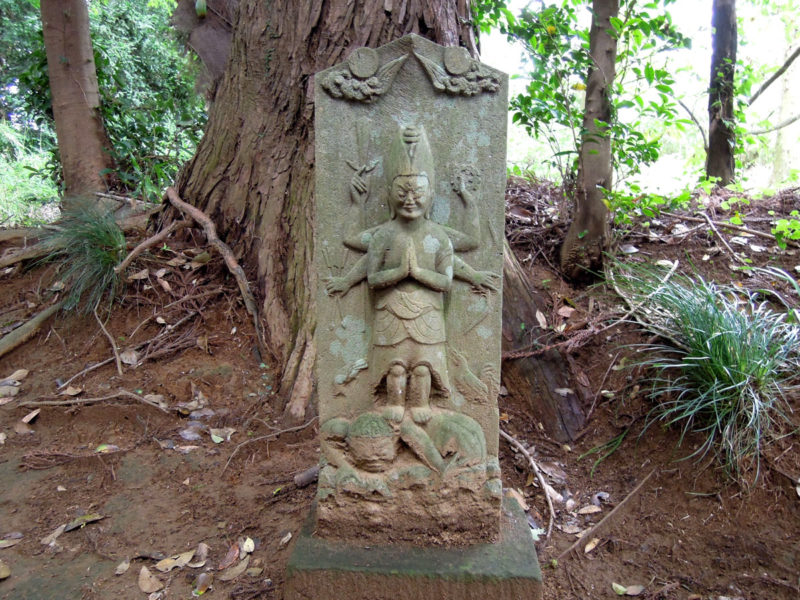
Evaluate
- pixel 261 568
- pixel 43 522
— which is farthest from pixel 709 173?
pixel 43 522

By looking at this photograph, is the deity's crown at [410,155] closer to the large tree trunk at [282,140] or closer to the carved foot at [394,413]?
the carved foot at [394,413]

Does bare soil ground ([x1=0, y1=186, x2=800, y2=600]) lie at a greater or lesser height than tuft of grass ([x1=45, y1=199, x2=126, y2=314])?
lesser

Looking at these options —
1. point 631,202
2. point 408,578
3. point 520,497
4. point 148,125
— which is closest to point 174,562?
point 408,578

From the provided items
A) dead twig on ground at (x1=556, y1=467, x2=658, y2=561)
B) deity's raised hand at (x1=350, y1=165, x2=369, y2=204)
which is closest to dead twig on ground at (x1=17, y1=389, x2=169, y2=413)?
deity's raised hand at (x1=350, y1=165, x2=369, y2=204)

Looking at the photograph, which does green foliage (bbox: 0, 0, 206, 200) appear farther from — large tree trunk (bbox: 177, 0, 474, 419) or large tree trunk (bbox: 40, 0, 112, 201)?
large tree trunk (bbox: 177, 0, 474, 419)

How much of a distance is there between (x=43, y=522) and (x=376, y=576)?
1.89 metres

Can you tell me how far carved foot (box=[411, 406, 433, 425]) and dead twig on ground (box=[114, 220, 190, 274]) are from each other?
2992mm

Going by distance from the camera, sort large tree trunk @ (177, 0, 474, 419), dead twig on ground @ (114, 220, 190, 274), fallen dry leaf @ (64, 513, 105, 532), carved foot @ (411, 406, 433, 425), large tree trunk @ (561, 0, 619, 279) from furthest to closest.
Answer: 1. dead twig on ground @ (114, 220, 190, 274)
2. large tree trunk @ (561, 0, 619, 279)
3. large tree trunk @ (177, 0, 474, 419)
4. fallen dry leaf @ (64, 513, 105, 532)
5. carved foot @ (411, 406, 433, 425)

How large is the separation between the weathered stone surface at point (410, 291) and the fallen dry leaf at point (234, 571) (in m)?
0.51

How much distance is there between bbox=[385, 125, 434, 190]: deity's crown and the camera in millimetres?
2305

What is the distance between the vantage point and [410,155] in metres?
2.31

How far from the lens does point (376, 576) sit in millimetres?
2158

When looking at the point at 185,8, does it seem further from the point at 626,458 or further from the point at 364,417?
the point at 626,458

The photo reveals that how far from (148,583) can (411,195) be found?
210cm
